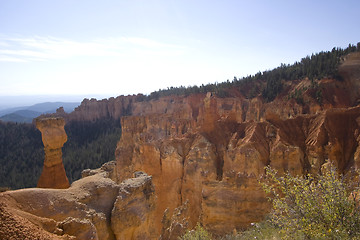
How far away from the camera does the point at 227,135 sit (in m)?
24.0

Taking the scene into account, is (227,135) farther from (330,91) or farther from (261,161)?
(330,91)

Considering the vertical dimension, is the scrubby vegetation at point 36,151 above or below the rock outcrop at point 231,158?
below

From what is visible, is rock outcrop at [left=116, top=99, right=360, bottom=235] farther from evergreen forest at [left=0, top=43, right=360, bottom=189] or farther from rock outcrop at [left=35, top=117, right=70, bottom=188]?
evergreen forest at [left=0, top=43, right=360, bottom=189]

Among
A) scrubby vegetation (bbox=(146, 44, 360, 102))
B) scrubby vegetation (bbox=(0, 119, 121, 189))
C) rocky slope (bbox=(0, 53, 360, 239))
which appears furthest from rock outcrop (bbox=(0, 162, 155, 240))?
scrubby vegetation (bbox=(146, 44, 360, 102))

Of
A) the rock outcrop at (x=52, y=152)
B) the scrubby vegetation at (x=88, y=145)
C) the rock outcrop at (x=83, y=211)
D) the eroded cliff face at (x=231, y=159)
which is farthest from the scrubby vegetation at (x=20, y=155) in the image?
the rock outcrop at (x=83, y=211)

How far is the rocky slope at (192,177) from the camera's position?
7.44 meters

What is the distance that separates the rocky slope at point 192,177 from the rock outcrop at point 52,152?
1.43 metres

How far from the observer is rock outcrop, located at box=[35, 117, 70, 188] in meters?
12.3

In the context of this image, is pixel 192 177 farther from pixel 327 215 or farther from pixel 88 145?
pixel 88 145

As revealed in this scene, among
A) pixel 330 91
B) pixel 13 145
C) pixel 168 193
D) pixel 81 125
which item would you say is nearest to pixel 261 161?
pixel 168 193

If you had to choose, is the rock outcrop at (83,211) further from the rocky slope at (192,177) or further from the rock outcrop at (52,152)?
the rock outcrop at (52,152)

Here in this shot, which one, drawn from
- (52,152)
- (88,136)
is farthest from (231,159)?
(88,136)

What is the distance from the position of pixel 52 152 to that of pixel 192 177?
11.0m

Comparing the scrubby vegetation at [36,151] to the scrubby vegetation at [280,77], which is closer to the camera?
the scrubby vegetation at [36,151]
